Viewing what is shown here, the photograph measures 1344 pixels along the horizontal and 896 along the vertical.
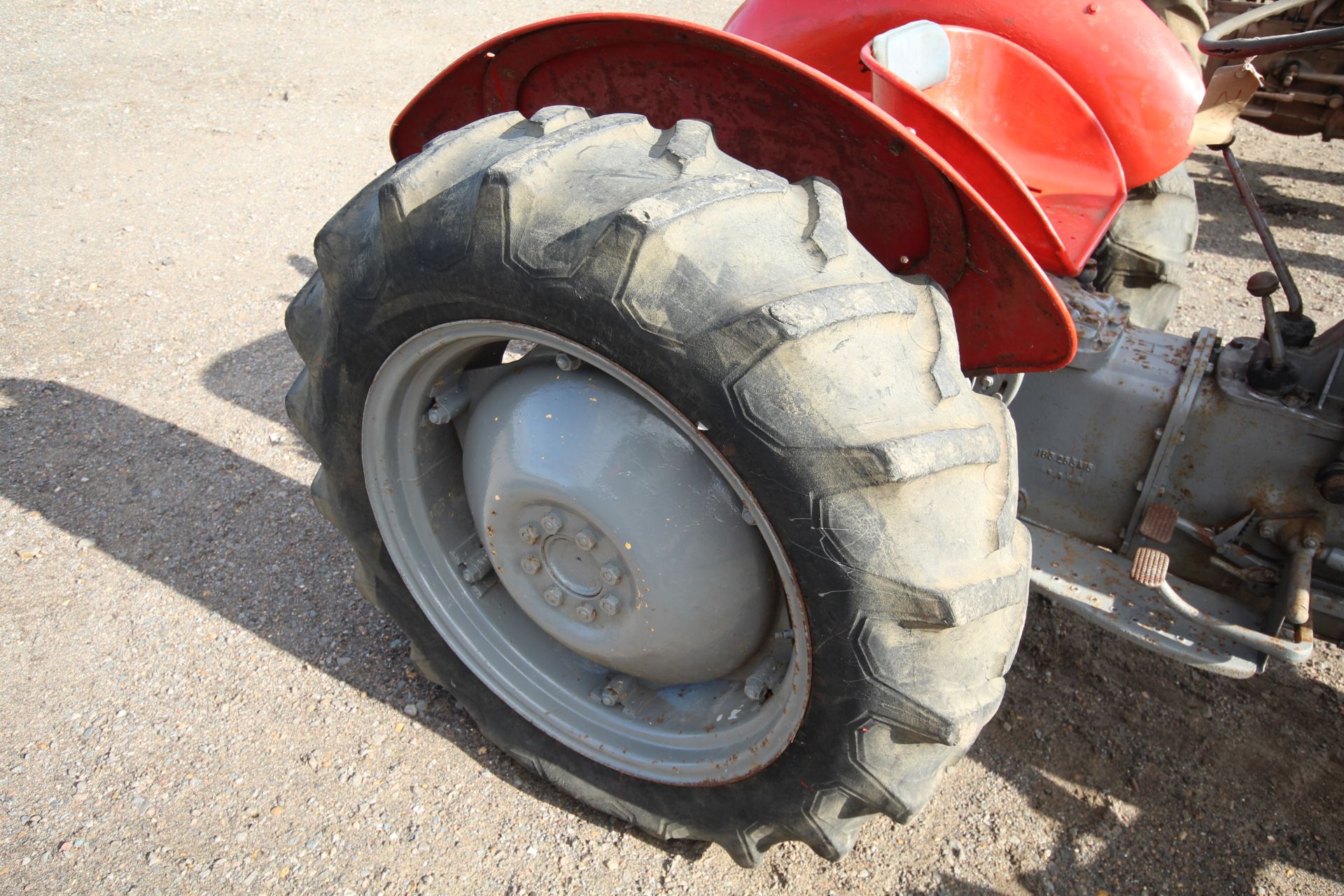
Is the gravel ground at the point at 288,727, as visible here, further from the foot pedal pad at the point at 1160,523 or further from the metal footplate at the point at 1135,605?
the foot pedal pad at the point at 1160,523

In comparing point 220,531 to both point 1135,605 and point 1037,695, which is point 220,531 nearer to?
point 1037,695

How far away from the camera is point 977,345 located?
4.83 ft

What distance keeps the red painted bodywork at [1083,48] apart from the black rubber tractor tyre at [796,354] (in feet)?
2.36

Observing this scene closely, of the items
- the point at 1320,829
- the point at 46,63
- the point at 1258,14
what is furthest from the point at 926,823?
the point at 46,63

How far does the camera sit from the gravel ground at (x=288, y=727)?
71.8 inches

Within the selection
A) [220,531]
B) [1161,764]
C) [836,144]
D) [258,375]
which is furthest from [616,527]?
[258,375]

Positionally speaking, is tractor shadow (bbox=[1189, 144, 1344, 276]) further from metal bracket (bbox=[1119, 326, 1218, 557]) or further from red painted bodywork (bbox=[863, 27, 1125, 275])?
red painted bodywork (bbox=[863, 27, 1125, 275])

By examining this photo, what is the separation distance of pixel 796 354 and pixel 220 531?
2087 mm

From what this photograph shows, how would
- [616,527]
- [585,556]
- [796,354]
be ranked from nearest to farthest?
[796,354] < [616,527] < [585,556]

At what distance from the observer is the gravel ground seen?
5.98 feet

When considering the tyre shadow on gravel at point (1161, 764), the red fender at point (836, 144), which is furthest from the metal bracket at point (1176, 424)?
the red fender at point (836, 144)

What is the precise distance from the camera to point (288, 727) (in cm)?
206

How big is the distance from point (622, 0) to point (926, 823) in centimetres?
779

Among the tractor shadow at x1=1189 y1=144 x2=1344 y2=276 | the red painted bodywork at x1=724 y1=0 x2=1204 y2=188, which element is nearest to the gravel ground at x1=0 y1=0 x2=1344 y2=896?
the red painted bodywork at x1=724 y1=0 x2=1204 y2=188
